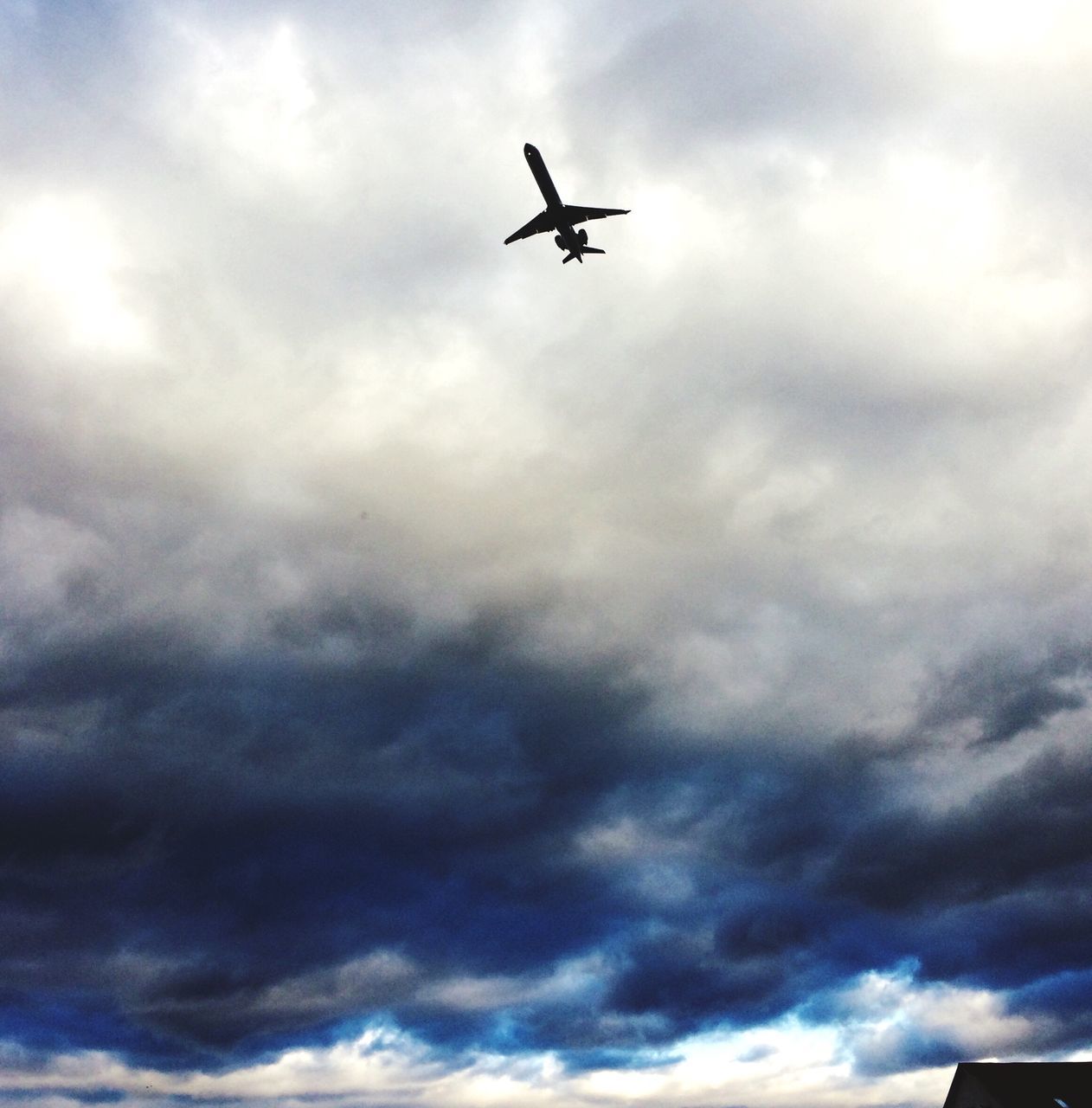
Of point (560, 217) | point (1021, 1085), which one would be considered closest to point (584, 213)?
point (560, 217)

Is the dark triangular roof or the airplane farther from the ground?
the airplane

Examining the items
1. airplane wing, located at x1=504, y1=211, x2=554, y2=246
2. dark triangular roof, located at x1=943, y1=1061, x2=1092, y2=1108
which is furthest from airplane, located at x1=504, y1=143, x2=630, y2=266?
dark triangular roof, located at x1=943, y1=1061, x2=1092, y2=1108

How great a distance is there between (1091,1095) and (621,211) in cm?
11915

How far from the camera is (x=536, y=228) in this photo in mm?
138000

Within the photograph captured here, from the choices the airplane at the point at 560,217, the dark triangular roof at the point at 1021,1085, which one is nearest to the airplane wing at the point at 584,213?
the airplane at the point at 560,217

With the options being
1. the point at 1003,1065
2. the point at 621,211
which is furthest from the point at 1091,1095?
the point at 621,211

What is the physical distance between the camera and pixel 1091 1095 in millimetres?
140875

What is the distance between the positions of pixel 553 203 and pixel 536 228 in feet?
14.1

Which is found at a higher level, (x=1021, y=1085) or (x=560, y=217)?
(x=560, y=217)

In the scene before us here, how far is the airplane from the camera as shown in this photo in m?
133

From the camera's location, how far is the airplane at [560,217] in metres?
133

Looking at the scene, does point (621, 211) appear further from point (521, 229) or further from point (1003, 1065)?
point (1003, 1065)

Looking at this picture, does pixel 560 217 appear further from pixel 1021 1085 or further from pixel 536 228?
pixel 1021 1085

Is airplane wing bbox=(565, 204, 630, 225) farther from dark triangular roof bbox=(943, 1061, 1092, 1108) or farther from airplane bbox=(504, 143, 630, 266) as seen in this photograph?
dark triangular roof bbox=(943, 1061, 1092, 1108)
